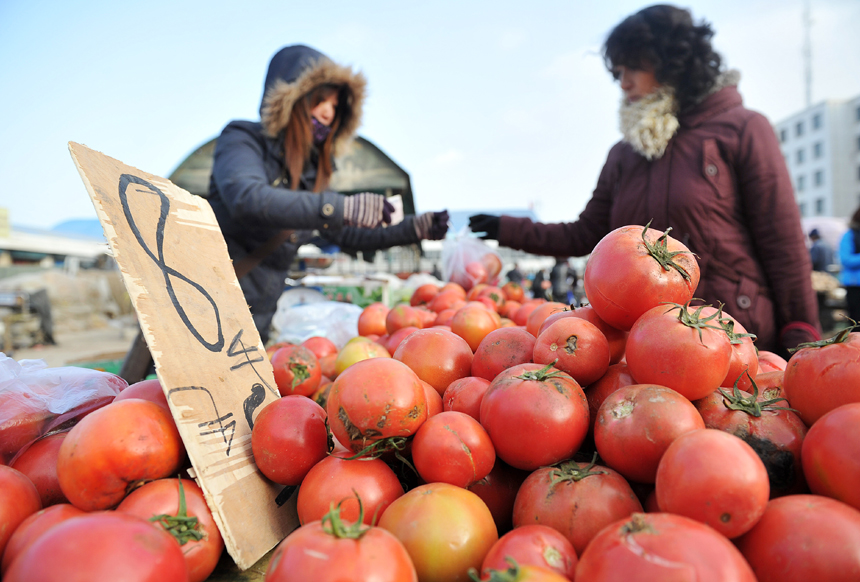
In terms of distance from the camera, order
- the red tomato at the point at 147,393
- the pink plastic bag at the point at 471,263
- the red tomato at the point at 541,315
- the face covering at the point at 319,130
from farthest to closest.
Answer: the pink plastic bag at the point at 471,263
the face covering at the point at 319,130
the red tomato at the point at 541,315
the red tomato at the point at 147,393

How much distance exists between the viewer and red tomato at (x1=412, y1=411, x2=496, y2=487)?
1126mm

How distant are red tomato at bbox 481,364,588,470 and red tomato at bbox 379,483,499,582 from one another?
18cm

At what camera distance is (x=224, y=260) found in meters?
1.78

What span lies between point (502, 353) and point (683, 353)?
22.6 inches

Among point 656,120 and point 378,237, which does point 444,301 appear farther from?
point 656,120

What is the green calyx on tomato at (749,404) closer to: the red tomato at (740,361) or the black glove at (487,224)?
the red tomato at (740,361)

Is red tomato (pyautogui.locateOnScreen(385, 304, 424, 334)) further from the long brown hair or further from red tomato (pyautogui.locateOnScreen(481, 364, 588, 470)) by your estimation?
red tomato (pyautogui.locateOnScreen(481, 364, 588, 470))

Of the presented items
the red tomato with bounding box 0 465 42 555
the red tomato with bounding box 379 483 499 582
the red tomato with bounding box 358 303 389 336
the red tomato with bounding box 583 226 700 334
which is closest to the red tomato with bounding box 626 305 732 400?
the red tomato with bounding box 583 226 700 334

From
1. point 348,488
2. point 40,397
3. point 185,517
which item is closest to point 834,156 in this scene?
point 348,488

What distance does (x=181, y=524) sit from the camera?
1064 millimetres

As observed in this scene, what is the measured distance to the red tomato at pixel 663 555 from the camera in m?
0.70

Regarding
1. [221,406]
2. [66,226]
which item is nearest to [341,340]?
[221,406]

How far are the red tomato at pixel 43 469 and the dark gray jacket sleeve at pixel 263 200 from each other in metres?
1.80

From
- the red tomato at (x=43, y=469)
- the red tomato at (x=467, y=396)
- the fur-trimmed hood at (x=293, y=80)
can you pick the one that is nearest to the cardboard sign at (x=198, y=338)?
the red tomato at (x=43, y=469)
